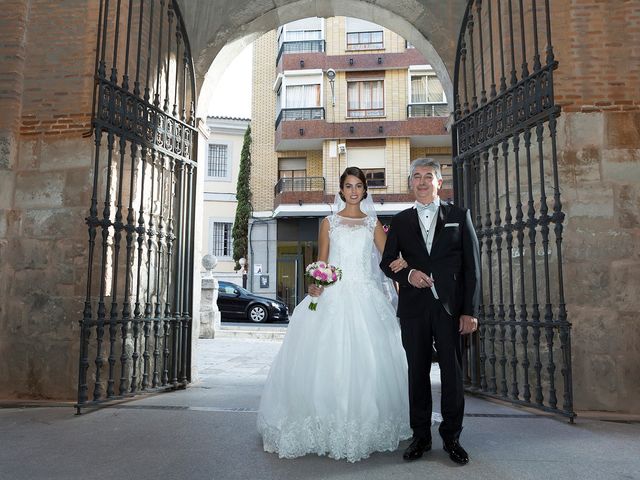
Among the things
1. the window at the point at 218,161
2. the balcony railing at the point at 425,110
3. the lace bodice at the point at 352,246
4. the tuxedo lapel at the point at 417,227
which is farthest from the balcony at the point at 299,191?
the tuxedo lapel at the point at 417,227

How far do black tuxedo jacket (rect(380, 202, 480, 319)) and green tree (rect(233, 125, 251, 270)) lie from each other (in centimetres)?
2143

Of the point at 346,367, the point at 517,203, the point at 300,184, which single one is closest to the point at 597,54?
the point at 517,203

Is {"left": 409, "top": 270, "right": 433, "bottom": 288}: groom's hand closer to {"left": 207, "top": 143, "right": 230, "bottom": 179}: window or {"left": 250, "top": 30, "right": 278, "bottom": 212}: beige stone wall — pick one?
{"left": 250, "top": 30, "right": 278, "bottom": 212}: beige stone wall

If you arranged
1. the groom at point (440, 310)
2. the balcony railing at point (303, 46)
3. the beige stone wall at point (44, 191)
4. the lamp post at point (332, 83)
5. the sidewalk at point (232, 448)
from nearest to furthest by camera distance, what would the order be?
the sidewalk at point (232, 448) < the groom at point (440, 310) < the beige stone wall at point (44, 191) < the lamp post at point (332, 83) < the balcony railing at point (303, 46)

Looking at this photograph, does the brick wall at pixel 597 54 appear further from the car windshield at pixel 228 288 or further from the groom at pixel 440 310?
the car windshield at pixel 228 288

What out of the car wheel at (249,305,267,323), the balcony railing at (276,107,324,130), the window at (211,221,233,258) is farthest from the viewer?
the window at (211,221,233,258)

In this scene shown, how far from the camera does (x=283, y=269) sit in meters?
24.5

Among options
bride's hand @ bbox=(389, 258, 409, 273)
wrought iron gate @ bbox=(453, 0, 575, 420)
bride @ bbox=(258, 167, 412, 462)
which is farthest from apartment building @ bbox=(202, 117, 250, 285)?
bride's hand @ bbox=(389, 258, 409, 273)

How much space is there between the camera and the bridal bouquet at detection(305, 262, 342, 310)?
3.59 meters

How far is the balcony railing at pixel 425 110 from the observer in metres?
23.2

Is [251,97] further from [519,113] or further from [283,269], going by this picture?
[519,113]

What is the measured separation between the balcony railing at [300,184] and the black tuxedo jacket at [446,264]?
2006 cm

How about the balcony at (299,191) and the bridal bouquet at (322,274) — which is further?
the balcony at (299,191)

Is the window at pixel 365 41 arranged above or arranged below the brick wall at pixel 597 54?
above
